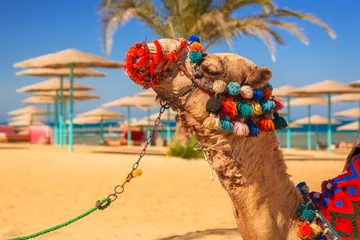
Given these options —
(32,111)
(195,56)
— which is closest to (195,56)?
(195,56)

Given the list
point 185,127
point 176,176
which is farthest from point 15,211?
point 185,127

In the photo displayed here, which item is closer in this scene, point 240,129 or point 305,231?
point 240,129

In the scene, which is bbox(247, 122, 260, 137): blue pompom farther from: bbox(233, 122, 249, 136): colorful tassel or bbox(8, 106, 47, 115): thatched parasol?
bbox(8, 106, 47, 115): thatched parasol

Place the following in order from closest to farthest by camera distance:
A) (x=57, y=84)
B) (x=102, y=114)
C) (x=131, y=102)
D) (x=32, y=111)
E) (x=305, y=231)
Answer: (x=305, y=231)
(x=57, y=84)
(x=131, y=102)
(x=102, y=114)
(x=32, y=111)

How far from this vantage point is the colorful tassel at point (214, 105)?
223 cm

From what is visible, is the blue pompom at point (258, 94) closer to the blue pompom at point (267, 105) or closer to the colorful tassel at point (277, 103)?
the blue pompom at point (267, 105)

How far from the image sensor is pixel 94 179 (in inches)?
476

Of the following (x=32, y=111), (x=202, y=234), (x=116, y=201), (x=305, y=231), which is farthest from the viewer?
(x=32, y=111)

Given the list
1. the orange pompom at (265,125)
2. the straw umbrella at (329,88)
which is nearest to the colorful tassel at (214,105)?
the orange pompom at (265,125)

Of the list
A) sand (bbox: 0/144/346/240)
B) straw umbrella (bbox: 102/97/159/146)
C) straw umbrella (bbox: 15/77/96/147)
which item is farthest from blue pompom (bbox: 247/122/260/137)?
straw umbrella (bbox: 102/97/159/146)

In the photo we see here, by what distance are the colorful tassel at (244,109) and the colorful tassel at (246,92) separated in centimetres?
4

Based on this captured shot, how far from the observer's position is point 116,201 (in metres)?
9.96

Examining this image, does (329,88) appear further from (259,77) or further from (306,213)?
(259,77)

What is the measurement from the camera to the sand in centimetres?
725
